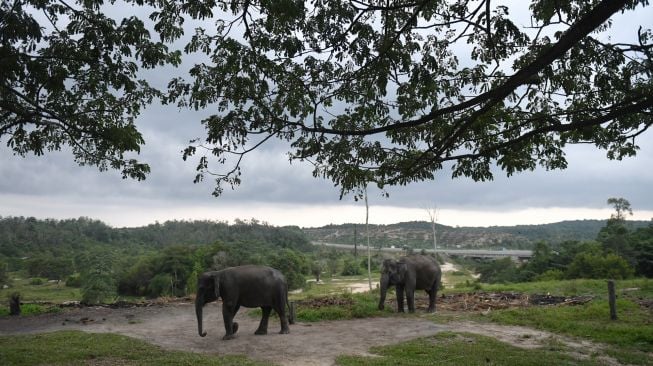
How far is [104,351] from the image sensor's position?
926 centimetres

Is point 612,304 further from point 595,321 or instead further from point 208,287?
point 208,287

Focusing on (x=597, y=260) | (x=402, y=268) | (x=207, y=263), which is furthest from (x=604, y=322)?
(x=207, y=263)

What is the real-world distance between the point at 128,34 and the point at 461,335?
9462 mm

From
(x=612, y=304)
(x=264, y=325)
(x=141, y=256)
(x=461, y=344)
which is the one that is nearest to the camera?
(x=461, y=344)

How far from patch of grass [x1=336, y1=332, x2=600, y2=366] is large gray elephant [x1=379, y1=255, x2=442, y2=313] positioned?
5013 mm

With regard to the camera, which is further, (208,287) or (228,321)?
(208,287)

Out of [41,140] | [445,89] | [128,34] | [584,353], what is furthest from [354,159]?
[41,140]

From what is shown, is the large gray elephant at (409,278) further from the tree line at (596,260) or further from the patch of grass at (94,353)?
the tree line at (596,260)

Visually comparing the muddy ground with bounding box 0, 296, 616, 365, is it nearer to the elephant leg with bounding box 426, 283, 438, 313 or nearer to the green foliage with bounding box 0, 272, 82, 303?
the elephant leg with bounding box 426, 283, 438, 313

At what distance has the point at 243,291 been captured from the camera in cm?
1171

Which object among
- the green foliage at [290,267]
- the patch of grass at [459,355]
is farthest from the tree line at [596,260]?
the patch of grass at [459,355]

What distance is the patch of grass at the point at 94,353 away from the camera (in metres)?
8.40

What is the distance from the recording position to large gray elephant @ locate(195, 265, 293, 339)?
11.3 metres

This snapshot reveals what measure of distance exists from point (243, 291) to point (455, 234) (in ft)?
508
